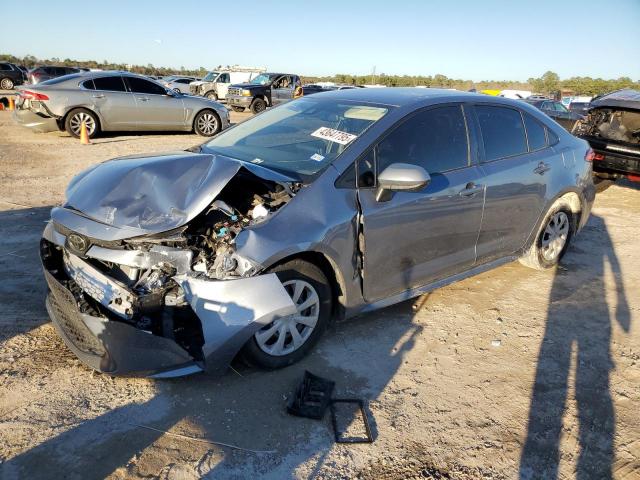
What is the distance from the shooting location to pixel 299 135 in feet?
13.3

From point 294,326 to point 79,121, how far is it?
34.7 ft

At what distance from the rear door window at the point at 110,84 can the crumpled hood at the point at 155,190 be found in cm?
953

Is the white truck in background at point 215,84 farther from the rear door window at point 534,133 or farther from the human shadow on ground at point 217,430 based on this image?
the human shadow on ground at point 217,430

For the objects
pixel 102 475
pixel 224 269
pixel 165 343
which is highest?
pixel 224 269

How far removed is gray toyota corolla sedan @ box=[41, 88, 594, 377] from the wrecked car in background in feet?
19.0

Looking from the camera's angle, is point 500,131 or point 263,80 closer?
point 500,131

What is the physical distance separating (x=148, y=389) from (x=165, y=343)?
0.43 metres

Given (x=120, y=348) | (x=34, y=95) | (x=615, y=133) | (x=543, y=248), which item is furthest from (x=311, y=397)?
(x=34, y=95)

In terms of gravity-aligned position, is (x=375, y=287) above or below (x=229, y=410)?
above

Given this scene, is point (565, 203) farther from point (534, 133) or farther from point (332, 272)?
point (332, 272)

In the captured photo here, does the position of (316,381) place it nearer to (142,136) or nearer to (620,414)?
(620,414)

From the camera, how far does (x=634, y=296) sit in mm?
4934

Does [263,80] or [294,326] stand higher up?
[263,80]

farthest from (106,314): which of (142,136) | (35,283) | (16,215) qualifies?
(142,136)
